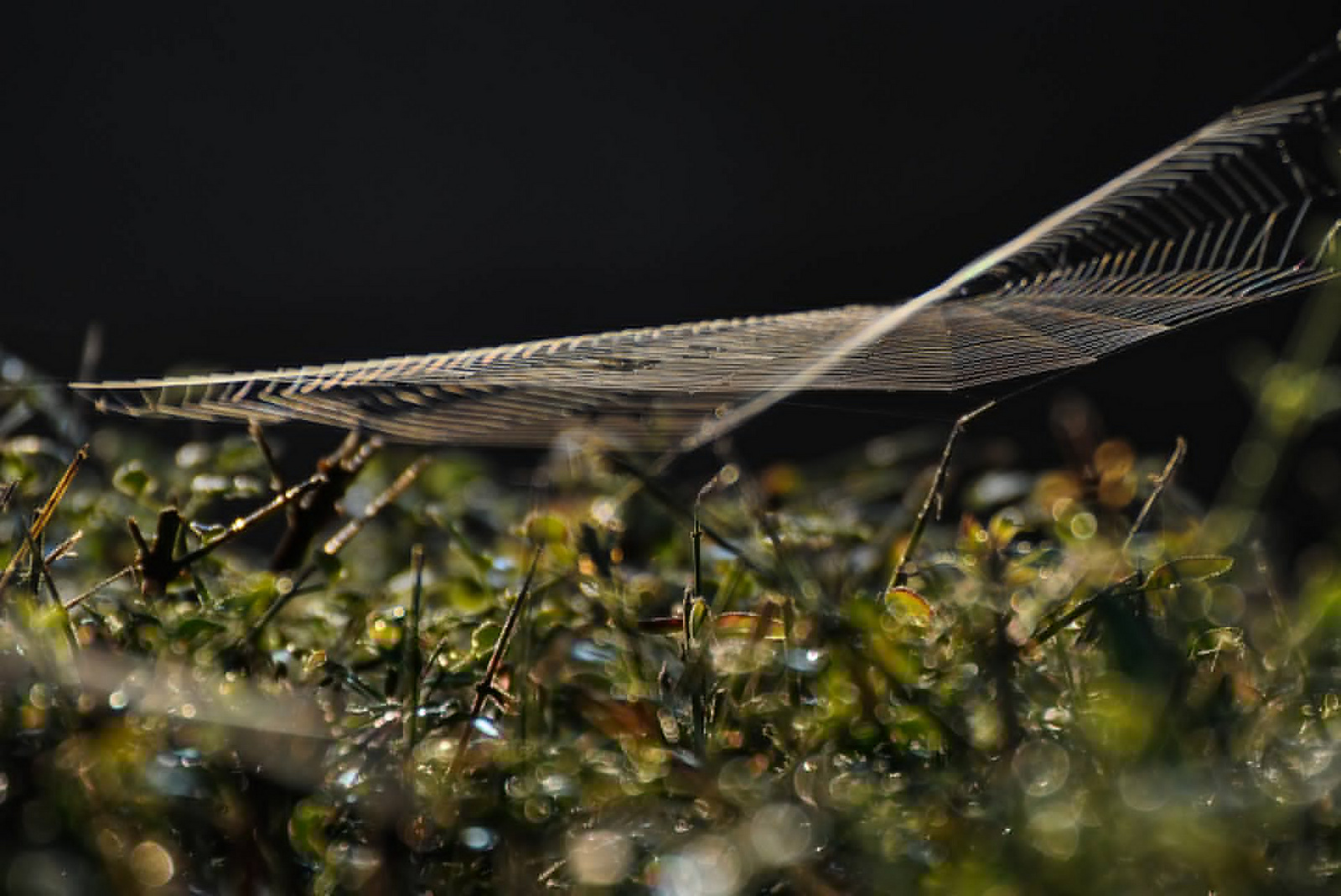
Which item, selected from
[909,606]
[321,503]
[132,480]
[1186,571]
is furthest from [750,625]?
[132,480]

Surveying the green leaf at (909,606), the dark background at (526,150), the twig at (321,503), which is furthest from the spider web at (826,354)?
the dark background at (526,150)

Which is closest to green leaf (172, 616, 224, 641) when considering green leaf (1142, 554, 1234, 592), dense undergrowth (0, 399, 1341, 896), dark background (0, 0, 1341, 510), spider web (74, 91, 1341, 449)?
dense undergrowth (0, 399, 1341, 896)

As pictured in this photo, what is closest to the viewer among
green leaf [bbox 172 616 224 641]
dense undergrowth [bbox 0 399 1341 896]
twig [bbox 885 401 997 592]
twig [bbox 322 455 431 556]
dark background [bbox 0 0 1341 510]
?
dense undergrowth [bbox 0 399 1341 896]

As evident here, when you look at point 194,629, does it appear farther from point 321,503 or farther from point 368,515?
point 321,503

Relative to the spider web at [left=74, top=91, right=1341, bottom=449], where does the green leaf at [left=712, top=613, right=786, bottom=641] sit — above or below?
below

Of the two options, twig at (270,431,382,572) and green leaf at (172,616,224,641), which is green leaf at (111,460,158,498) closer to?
twig at (270,431,382,572)

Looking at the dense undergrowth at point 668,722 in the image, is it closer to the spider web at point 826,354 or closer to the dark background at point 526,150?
the spider web at point 826,354
